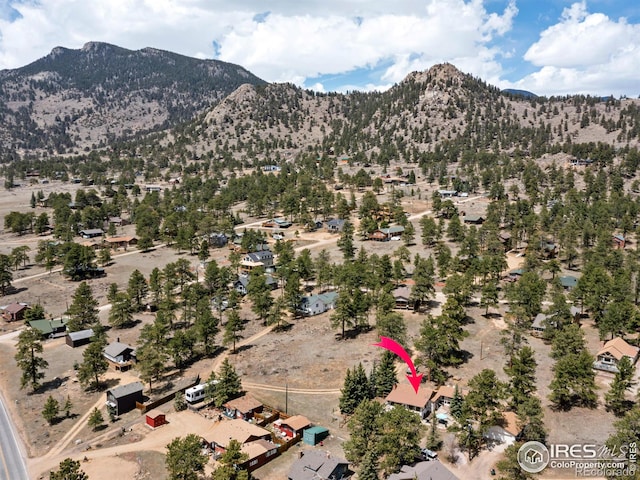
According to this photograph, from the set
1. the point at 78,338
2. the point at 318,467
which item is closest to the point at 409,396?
the point at 318,467

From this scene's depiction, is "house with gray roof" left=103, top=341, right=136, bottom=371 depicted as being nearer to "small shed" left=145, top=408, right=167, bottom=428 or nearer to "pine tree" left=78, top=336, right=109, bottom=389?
"pine tree" left=78, top=336, right=109, bottom=389

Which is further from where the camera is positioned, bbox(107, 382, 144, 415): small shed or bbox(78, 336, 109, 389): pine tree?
bbox(78, 336, 109, 389): pine tree

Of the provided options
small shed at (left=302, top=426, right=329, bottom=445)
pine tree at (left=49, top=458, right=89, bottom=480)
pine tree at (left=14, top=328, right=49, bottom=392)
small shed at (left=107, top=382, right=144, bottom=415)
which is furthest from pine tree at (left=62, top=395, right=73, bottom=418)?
small shed at (left=302, top=426, right=329, bottom=445)

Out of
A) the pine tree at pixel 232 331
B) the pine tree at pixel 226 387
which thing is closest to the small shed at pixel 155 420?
the pine tree at pixel 226 387

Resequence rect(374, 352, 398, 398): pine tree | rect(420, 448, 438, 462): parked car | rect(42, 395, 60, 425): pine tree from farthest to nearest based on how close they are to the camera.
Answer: rect(374, 352, 398, 398): pine tree, rect(42, 395, 60, 425): pine tree, rect(420, 448, 438, 462): parked car

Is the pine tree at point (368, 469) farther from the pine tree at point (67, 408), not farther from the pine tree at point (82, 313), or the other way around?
the pine tree at point (82, 313)

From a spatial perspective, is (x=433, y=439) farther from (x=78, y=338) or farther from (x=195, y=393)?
(x=78, y=338)
